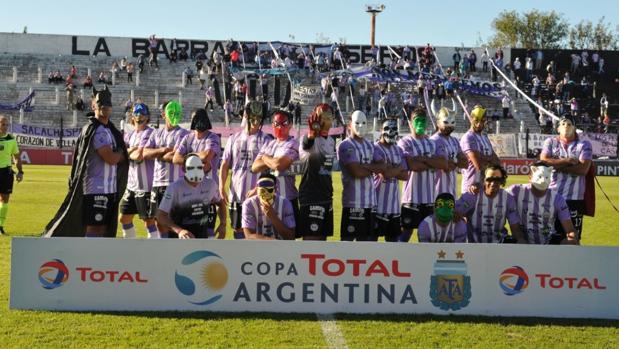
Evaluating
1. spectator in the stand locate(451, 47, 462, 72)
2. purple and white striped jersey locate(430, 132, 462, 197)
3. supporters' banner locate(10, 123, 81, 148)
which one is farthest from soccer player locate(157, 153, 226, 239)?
spectator in the stand locate(451, 47, 462, 72)

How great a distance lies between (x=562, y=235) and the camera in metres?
8.41

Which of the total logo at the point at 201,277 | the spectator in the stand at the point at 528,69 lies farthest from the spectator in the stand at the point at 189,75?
the total logo at the point at 201,277

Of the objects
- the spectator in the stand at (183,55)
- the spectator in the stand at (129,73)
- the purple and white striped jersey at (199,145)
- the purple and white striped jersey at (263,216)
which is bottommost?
the purple and white striped jersey at (263,216)

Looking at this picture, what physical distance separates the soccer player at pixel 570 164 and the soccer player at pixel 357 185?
90.7 inches

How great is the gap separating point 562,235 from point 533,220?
0.47 metres

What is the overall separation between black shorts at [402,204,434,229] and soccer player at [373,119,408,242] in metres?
0.14

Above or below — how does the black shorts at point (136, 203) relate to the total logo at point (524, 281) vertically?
above

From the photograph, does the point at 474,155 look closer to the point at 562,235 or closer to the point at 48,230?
the point at 562,235

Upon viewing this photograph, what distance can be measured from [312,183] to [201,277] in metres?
1.59

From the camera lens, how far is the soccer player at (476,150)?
30.3 feet

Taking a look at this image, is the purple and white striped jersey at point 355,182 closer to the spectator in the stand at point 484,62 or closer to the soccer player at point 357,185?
the soccer player at point 357,185

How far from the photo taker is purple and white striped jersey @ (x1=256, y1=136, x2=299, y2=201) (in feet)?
27.1

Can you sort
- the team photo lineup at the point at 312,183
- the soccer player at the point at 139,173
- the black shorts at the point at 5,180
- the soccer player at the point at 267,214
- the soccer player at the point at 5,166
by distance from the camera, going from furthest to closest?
the black shorts at the point at 5,180 < the soccer player at the point at 5,166 < the soccer player at the point at 139,173 < the team photo lineup at the point at 312,183 < the soccer player at the point at 267,214

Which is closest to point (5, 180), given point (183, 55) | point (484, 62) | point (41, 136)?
Answer: point (41, 136)
